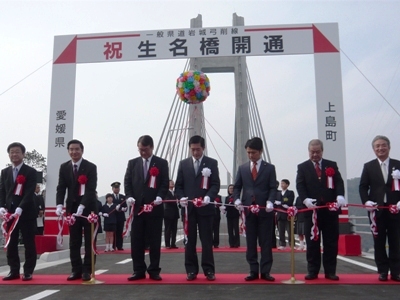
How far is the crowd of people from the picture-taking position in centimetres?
478

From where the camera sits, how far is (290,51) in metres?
9.03

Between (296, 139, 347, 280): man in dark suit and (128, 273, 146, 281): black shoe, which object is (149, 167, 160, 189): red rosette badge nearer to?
(128, 273, 146, 281): black shoe

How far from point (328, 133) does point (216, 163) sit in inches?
166

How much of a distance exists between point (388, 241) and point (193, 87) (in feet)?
16.5

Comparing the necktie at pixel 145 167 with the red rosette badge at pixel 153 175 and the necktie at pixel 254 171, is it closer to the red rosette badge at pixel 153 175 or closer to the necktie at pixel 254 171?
the red rosette badge at pixel 153 175

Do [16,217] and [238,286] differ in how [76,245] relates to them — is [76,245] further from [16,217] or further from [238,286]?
[238,286]

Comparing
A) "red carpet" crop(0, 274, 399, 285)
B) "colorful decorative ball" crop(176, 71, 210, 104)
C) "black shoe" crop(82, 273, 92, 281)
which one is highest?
"colorful decorative ball" crop(176, 71, 210, 104)

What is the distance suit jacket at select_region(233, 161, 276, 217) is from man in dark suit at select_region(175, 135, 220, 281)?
28 cm

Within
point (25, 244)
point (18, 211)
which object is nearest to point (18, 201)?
point (18, 211)

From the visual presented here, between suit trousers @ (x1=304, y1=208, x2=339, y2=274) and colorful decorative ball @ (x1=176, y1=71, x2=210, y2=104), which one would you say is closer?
suit trousers @ (x1=304, y1=208, x2=339, y2=274)

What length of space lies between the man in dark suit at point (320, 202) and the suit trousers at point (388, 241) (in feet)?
1.31

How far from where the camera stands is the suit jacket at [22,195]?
5.08m

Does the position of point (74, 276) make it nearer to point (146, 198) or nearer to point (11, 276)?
point (11, 276)

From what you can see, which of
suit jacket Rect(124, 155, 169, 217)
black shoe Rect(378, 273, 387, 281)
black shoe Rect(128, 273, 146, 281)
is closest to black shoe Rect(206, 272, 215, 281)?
black shoe Rect(128, 273, 146, 281)
